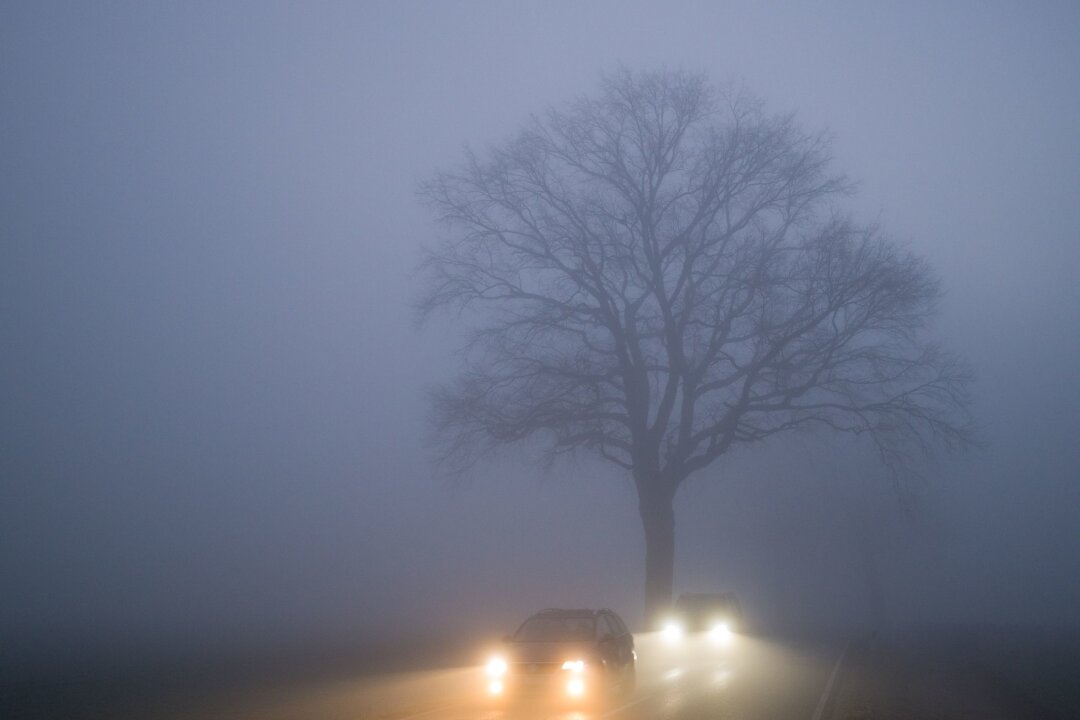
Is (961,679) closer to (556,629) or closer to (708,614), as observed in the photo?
(556,629)

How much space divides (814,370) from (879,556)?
4693 centimetres

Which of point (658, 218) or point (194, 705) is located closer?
point (194, 705)

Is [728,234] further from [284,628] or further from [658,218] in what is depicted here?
[284,628]

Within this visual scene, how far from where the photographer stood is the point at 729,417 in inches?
1040

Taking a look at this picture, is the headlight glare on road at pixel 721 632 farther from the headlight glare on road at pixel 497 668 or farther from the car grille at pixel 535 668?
the car grille at pixel 535 668

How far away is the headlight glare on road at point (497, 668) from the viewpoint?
1788cm

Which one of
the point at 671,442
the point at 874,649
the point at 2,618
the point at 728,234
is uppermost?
the point at 728,234

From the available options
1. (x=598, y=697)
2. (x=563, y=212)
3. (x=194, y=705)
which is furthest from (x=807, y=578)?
(x=194, y=705)

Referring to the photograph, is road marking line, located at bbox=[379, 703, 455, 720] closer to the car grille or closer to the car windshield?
the car grille

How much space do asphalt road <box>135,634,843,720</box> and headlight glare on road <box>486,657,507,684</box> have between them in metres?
0.45

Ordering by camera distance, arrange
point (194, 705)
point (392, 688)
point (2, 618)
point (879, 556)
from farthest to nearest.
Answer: point (879, 556) → point (2, 618) → point (392, 688) → point (194, 705)

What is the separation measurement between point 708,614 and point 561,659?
16.9 metres

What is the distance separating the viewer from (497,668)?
18078mm

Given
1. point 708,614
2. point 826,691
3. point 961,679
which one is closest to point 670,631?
point 708,614
